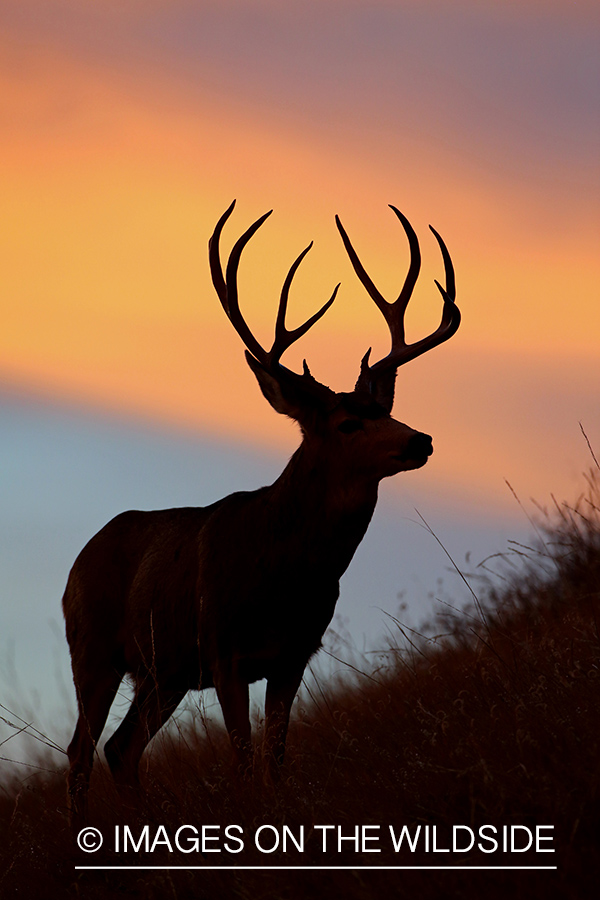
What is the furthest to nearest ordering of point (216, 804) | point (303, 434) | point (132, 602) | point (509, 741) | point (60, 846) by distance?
point (132, 602) → point (303, 434) → point (60, 846) → point (216, 804) → point (509, 741)

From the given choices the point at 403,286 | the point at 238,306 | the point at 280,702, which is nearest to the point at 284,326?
the point at 238,306

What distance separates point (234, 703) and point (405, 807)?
1678 millimetres

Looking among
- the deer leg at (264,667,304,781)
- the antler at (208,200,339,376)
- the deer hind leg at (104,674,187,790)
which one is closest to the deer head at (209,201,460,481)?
the antler at (208,200,339,376)

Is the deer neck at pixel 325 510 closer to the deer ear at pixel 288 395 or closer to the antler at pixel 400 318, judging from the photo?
the deer ear at pixel 288 395

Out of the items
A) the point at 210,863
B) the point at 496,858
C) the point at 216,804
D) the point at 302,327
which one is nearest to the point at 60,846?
the point at 216,804

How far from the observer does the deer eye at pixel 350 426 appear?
19.4 feet

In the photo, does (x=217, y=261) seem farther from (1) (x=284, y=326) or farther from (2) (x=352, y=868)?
(2) (x=352, y=868)

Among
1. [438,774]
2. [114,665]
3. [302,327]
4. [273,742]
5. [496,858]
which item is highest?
[302,327]

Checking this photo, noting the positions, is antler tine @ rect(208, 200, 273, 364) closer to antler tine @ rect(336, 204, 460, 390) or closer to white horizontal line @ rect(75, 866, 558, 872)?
antler tine @ rect(336, 204, 460, 390)

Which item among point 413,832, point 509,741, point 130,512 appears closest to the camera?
point 413,832

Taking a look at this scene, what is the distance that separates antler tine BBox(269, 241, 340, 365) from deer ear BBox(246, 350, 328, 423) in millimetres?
116

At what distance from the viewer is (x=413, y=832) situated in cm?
405

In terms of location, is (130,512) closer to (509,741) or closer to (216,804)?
(216,804)

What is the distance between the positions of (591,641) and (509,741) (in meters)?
0.93
